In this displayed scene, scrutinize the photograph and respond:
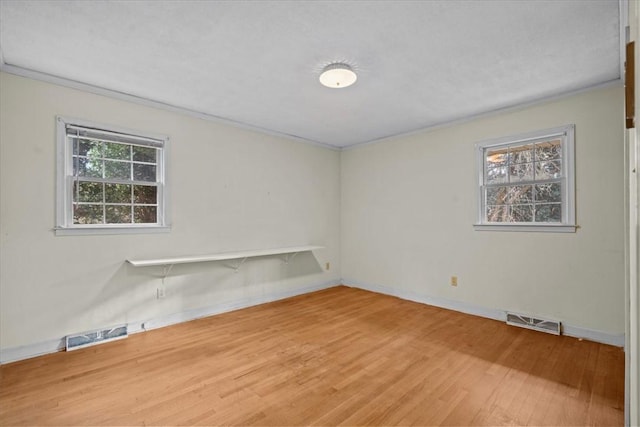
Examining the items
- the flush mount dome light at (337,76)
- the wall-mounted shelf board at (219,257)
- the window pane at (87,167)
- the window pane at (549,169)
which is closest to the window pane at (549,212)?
the window pane at (549,169)

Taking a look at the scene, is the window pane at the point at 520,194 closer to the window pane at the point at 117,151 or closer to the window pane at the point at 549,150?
the window pane at the point at 549,150

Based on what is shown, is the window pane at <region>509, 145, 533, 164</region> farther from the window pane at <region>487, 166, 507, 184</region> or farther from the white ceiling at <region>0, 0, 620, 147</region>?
the white ceiling at <region>0, 0, 620, 147</region>

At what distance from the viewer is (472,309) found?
3.92 m

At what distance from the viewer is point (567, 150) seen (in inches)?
128

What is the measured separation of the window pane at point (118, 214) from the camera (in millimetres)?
3252

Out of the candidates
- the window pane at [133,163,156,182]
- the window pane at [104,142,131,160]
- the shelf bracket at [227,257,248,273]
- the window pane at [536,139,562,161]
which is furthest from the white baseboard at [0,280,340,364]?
the window pane at [536,139,562,161]

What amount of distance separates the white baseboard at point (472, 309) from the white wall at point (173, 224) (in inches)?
32.4

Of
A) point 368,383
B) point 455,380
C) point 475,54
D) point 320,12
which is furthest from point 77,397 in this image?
point 475,54

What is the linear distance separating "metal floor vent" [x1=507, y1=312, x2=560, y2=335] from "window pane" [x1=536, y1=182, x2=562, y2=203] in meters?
1.31

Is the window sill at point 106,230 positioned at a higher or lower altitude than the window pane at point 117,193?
lower

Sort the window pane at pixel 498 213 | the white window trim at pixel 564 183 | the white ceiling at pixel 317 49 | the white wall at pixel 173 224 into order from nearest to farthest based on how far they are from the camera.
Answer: the white ceiling at pixel 317 49, the white wall at pixel 173 224, the white window trim at pixel 564 183, the window pane at pixel 498 213

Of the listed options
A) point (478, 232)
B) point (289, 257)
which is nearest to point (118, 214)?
point (289, 257)

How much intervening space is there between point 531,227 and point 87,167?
4809 millimetres

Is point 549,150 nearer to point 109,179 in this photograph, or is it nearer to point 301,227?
point 301,227
